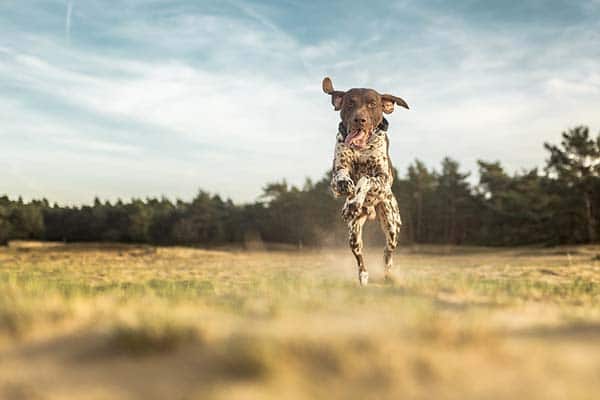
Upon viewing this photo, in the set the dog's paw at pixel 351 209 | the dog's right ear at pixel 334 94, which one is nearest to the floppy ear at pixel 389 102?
the dog's right ear at pixel 334 94

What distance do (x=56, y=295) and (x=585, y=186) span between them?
47.5 meters

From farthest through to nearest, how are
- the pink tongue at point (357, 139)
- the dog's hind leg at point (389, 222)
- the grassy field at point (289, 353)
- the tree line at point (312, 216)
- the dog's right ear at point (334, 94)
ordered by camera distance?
the tree line at point (312, 216), the dog's right ear at point (334, 94), the dog's hind leg at point (389, 222), the pink tongue at point (357, 139), the grassy field at point (289, 353)

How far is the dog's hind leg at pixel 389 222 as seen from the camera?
858 centimetres

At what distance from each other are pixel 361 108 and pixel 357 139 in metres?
0.53

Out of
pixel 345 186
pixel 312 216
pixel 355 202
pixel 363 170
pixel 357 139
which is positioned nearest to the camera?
pixel 345 186

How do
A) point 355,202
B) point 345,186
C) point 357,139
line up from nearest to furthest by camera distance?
point 345,186 < point 355,202 < point 357,139

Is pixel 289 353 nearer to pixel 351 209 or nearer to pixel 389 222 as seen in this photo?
pixel 351 209

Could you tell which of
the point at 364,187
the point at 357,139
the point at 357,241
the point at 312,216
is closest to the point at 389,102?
the point at 357,139

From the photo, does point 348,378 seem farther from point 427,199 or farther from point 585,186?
point 427,199

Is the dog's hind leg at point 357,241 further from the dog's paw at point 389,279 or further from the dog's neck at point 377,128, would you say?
the dog's neck at point 377,128

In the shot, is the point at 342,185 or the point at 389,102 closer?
the point at 342,185

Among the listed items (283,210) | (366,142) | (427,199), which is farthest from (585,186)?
(366,142)

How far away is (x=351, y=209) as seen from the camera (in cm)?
801

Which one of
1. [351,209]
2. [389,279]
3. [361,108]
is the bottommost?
[389,279]
